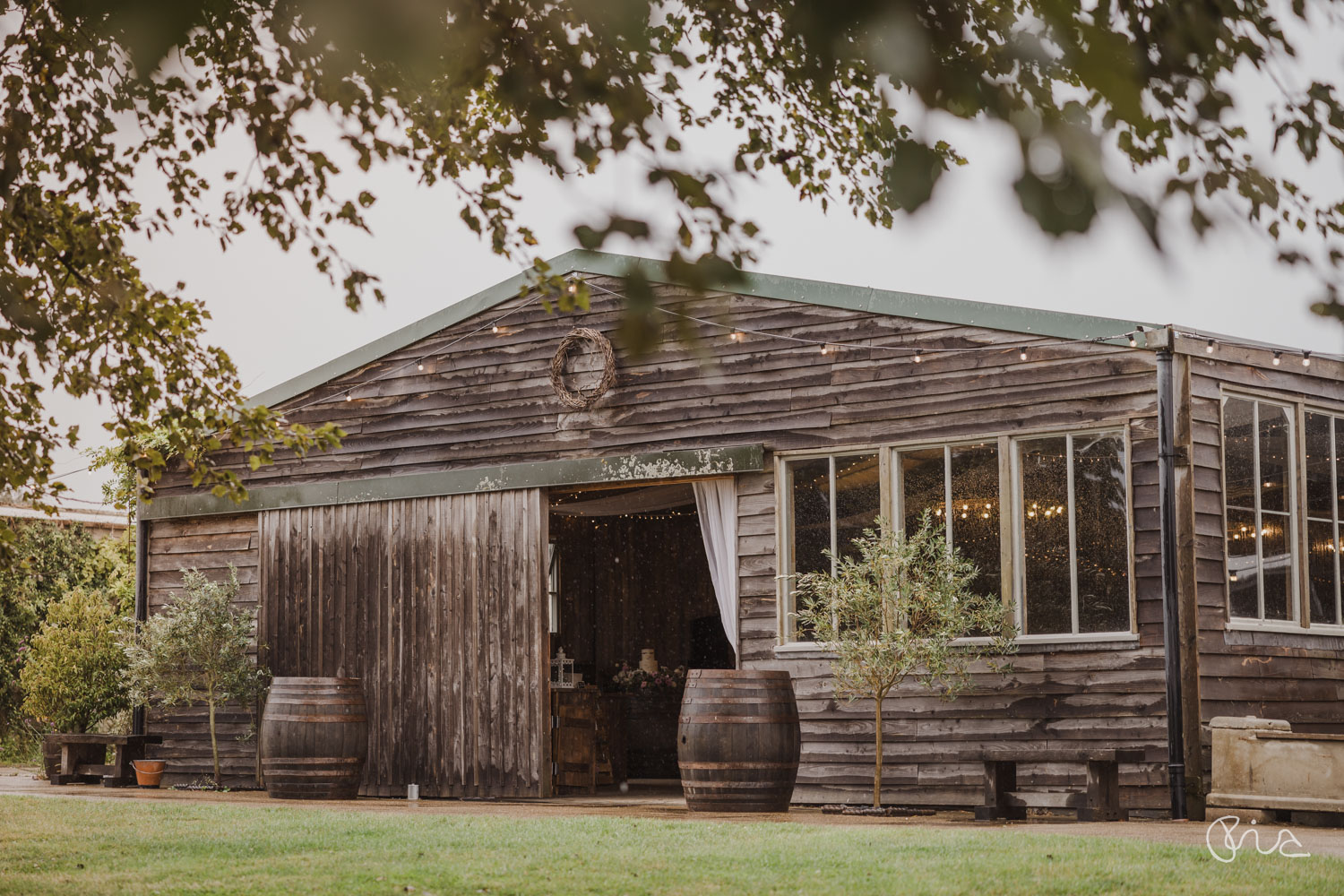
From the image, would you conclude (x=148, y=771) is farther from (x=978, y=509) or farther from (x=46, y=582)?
(x=978, y=509)

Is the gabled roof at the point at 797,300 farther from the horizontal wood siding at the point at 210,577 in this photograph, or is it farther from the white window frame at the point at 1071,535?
the horizontal wood siding at the point at 210,577

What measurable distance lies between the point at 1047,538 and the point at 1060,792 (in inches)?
65.9

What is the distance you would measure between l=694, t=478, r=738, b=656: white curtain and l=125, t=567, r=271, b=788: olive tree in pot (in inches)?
174

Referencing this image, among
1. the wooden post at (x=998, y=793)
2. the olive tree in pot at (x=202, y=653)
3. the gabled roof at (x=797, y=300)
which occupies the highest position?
the gabled roof at (x=797, y=300)

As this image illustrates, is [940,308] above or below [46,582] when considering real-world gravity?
above

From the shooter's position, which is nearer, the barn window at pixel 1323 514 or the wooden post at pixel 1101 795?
the wooden post at pixel 1101 795

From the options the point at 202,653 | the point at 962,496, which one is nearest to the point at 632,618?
the point at 202,653

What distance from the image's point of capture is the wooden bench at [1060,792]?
9.27 metres

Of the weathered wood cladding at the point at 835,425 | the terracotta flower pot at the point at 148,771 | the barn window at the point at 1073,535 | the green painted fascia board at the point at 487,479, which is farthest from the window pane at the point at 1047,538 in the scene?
the terracotta flower pot at the point at 148,771

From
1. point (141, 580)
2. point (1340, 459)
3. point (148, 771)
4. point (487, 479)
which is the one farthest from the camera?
point (141, 580)

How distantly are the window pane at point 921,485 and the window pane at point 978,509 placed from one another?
0.11 metres

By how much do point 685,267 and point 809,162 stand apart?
684 cm

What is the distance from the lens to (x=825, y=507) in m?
11.0

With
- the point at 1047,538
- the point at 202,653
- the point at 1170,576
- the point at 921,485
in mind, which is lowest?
the point at 202,653
